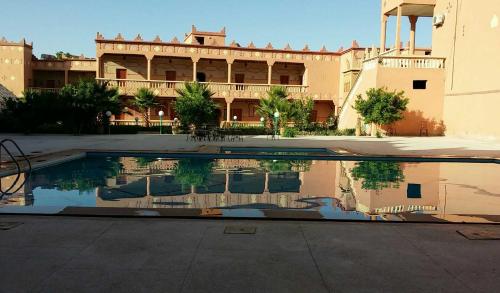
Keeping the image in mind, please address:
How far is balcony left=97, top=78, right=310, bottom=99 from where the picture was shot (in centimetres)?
2744

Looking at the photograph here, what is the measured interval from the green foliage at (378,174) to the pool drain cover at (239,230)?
4.62 m

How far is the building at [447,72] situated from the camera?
790 inches

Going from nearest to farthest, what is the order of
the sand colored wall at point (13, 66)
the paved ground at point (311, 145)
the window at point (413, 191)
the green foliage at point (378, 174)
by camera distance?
the window at point (413, 191) → the green foliage at point (378, 174) → the paved ground at point (311, 145) → the sand colored wall at point (13, 66)

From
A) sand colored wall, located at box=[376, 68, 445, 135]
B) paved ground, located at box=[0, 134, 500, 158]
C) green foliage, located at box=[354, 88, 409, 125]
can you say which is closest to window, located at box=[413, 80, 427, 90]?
sand colored wall, located at box=[376, 68, 445, 135]

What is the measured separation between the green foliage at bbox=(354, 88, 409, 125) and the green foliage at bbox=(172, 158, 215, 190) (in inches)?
487

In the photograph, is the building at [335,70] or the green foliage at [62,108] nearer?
the building at [335,70]

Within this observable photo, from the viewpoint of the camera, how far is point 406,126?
23719 mm

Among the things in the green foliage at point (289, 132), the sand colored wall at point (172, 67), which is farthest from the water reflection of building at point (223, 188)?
the sand colored wall at point (172, 67)

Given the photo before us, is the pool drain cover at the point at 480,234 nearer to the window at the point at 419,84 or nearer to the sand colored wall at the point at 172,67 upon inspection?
the window at the point at 419,84

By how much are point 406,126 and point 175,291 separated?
23156 mm

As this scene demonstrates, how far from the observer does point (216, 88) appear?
93.2 ft

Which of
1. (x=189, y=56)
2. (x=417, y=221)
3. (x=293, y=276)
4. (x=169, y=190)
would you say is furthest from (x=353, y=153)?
(x=189, y=56)

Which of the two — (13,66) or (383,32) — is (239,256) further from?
(13,66)

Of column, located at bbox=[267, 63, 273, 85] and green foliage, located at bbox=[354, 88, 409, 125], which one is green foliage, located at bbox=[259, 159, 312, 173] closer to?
green foliage, located at bbox=[354, 88, 409, 125]
